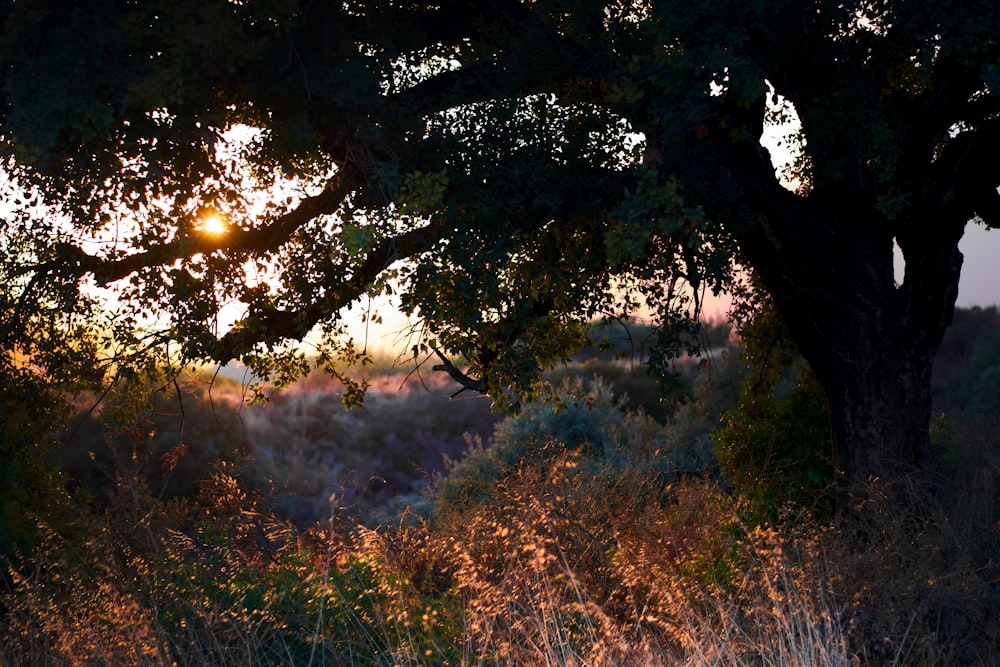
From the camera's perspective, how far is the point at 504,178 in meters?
7.45

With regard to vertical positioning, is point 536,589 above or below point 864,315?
below

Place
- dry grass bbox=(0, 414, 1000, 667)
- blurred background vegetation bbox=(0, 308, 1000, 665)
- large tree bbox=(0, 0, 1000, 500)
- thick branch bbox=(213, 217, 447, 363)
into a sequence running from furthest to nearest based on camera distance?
thick branch bbox=(213, 217, 447, 363)
large tree bbox=(0, 0, 1000, 500)
blurred background vegetation bbox=(0, 308, 1000, 665)
dry grass bbox=(0, 414, 1000, 667)

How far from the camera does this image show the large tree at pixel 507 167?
654 cm

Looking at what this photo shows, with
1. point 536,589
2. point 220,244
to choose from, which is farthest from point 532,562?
point 220,244

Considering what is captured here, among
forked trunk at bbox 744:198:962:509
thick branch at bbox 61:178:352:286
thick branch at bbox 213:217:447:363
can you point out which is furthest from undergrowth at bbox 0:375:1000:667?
thick branch at bbox 61:178:352:286

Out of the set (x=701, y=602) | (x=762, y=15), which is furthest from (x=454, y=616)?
(x=762, y=15)

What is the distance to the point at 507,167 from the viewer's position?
757 cm

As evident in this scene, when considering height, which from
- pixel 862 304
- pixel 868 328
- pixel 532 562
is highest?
pixel 862 304

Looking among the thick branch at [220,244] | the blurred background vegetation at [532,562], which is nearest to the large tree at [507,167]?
the thick branch at [220,244]

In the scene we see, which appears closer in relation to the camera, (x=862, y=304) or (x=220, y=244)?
(x=220, y=244)

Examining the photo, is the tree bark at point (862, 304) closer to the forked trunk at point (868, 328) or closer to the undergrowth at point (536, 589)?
the forked trunk at point (868, 328)

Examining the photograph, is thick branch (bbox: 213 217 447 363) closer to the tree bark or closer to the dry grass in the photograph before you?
the dry grass

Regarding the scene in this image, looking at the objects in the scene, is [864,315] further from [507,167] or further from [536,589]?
[536,589]

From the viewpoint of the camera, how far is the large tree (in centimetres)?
654
